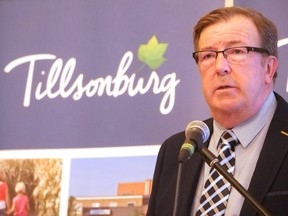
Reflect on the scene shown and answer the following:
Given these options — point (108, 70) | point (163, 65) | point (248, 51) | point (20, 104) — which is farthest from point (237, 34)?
point (20, 104)

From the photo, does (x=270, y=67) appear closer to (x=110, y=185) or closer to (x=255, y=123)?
(x=255, y=123)

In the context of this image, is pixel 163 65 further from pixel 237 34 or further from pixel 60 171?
pixel 237 34

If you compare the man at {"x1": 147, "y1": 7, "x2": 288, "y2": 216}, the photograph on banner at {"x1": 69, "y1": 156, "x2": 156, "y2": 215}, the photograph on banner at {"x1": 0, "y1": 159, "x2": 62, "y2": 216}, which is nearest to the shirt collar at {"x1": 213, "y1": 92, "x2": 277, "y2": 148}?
the man at {"x1": 147, "y1": 7, "x2": 288, "y2": 216}

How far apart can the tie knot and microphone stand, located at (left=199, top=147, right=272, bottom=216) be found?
0.43m

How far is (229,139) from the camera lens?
2049 mm

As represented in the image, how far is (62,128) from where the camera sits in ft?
10.4

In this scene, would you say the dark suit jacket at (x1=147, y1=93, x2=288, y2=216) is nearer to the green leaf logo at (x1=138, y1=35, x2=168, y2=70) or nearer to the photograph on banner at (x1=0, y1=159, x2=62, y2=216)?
the green leaf logo at (x1=138, y1=35, x2=168, y2=70)

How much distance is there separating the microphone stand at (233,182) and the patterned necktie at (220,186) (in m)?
0.36

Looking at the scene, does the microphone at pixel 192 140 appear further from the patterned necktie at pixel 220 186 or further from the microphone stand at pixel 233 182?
the patterned necktie at pixel 220 186

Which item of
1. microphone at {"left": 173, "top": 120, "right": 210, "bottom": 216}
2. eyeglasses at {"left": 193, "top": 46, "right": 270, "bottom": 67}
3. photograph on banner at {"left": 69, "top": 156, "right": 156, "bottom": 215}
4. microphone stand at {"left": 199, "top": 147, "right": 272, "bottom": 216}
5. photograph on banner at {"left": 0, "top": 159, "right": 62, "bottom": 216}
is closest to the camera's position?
microphone stand at {"left": 199, "top": 147, "right": 272, "bottom": 216}

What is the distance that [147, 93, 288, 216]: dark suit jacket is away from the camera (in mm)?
1799

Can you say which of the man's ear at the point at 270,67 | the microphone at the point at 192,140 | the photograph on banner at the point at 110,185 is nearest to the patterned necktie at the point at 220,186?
the man's ear at the point at 270,67

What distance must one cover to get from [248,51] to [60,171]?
4.70 feet

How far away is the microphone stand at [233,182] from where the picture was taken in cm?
146
